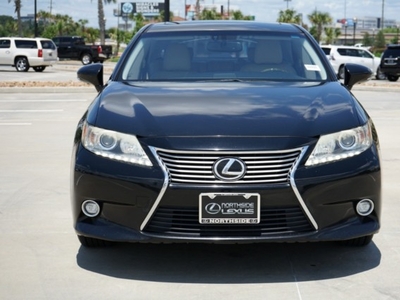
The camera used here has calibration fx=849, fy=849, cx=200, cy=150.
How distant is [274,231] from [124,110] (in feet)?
3.88

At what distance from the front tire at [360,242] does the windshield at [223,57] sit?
1.24 metres

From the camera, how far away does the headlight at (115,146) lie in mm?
4859

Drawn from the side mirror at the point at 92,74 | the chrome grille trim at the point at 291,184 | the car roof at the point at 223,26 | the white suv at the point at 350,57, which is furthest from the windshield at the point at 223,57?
the white suv at the point at 350,57

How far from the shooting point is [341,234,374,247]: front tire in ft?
18.1

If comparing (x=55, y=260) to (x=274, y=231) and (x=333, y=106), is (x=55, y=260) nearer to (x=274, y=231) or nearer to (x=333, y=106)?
(x=274, y=231)

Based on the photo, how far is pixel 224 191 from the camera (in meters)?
4.73

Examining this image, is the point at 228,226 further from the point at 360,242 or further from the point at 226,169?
the point at 360,242

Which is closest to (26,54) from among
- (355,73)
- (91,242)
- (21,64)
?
(21,64)

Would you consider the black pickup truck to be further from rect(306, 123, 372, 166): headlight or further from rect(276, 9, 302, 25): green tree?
rect(276, 9, 302, 25): green tree

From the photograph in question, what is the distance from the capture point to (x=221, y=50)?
21.4ft

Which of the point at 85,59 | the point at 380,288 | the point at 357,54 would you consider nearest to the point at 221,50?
the point at 380,288

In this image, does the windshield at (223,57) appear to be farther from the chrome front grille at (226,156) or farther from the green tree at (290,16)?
the green tree at (290,16)

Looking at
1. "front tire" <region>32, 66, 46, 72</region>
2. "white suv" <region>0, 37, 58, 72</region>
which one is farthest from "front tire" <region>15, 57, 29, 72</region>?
"front tire" <region>32, 66, 46, 72</region>

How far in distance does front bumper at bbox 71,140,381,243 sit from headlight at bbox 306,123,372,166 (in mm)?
42
